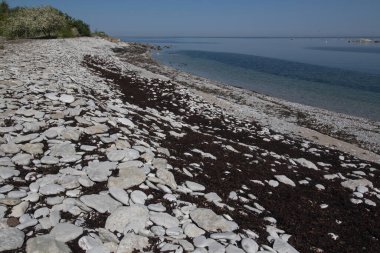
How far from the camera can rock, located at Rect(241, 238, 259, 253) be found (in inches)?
211

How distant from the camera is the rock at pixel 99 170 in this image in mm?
6687

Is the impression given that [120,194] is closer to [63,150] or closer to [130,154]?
[130,154]

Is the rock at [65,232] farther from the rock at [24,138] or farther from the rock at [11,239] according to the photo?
the rock at [24,138]

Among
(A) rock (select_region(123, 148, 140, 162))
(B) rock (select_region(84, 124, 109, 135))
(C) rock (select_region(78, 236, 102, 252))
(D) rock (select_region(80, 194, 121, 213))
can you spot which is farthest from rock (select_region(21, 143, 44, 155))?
(C) rock (select_region(78, 236, 102, 252))

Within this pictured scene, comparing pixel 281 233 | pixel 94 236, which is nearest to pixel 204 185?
pixel 281 233

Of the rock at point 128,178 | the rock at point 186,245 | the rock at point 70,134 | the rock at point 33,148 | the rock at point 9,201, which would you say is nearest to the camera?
the rock at point 186,245

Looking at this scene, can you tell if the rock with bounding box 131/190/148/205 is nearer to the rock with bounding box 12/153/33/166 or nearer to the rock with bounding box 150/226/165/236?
the rock with bounding box 150/226/165/236

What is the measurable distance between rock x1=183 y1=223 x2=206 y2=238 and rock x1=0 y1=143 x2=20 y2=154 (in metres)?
4.27

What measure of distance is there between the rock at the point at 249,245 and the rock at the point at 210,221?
419mm

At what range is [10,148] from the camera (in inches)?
292

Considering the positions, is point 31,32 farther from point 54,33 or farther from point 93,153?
point 93,153

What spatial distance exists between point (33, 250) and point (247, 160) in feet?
23.8

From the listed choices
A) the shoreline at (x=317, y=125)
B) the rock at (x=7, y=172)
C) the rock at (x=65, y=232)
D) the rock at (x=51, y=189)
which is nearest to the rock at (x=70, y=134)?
the rock at (x=7, y=172)

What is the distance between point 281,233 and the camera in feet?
21.3
